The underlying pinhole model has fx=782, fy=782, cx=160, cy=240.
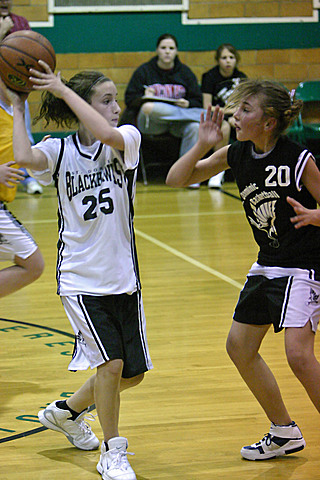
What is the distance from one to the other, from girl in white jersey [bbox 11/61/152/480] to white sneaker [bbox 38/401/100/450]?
0.80ft

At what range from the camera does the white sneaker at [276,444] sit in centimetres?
289

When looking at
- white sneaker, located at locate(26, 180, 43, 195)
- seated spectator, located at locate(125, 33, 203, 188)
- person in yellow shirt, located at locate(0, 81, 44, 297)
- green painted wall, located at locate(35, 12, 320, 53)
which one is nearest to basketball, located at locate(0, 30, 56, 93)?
person in yellow shirt, located at locate(0, 81, 44, 297)

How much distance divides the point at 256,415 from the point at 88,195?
124 cm

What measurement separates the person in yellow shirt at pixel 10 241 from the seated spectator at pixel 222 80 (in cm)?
630

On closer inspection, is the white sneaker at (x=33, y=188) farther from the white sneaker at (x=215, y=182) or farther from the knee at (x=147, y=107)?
the white sneaker at (x=215, y=182)

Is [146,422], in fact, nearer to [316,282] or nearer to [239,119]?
[316,282]

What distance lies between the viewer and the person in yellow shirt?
145 inches

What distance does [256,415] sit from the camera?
330cm

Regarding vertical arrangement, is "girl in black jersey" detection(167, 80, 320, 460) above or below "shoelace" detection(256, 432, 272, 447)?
above

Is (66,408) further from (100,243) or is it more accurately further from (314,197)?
(314,197)

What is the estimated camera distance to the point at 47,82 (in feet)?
8.52

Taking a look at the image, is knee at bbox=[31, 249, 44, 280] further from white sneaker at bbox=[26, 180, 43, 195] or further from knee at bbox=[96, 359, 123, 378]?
white sneaker at bbox=[26, 180, 43, 195]

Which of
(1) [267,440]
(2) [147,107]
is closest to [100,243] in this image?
(1) [267,440]

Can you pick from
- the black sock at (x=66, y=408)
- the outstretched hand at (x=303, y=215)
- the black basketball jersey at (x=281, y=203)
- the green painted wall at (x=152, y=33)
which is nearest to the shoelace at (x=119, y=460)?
the black sock at (x=66, y=408)
